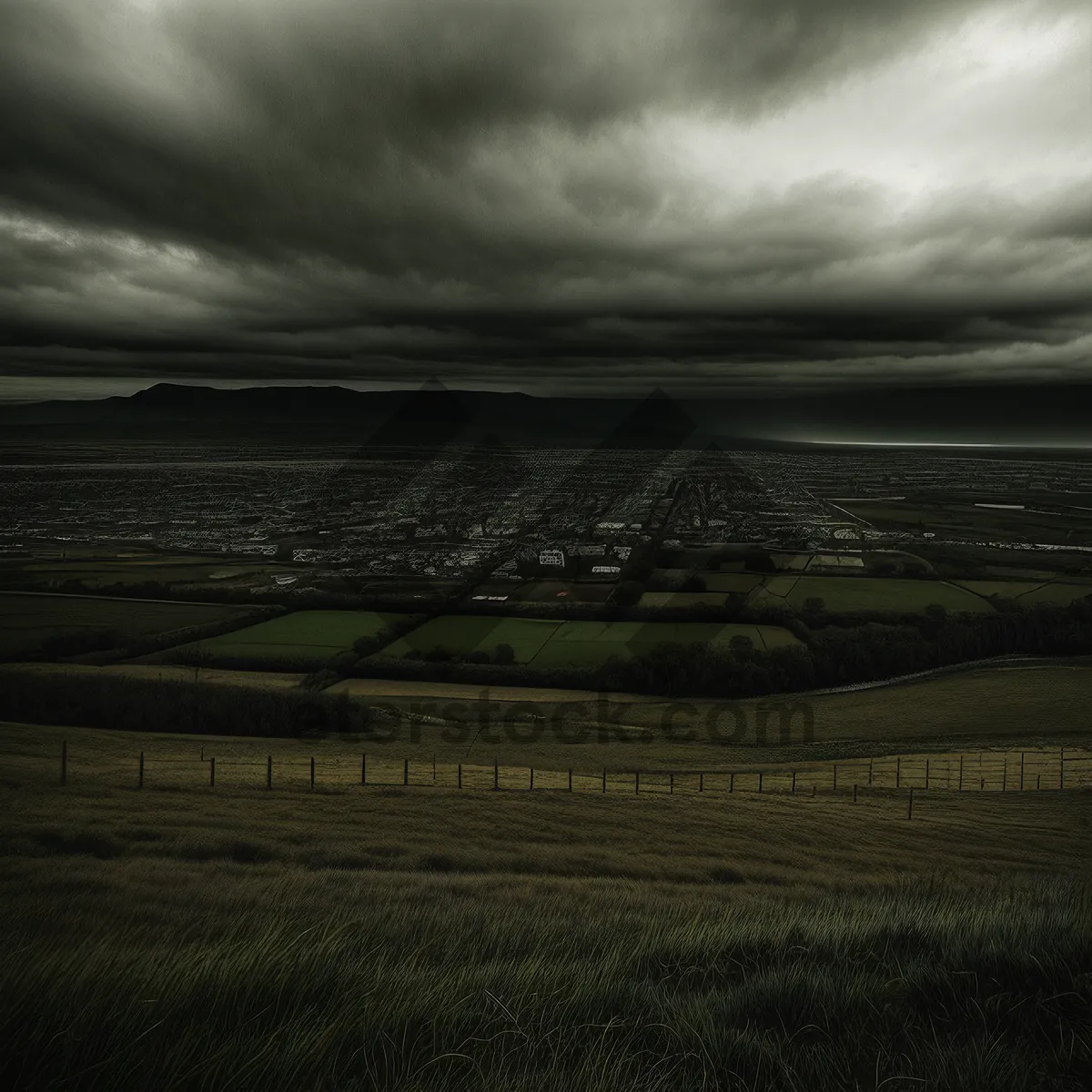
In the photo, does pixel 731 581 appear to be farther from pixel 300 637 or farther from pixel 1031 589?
pixel 300 637

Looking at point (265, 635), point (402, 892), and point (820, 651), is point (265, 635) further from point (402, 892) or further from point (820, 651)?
point (402, 892)

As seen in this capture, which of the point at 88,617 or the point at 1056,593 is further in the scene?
the point at 1056,593

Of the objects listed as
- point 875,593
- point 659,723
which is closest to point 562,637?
point 659,723

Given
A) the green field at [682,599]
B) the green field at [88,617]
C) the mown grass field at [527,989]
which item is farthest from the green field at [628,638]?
the mown grass field at [527,989]

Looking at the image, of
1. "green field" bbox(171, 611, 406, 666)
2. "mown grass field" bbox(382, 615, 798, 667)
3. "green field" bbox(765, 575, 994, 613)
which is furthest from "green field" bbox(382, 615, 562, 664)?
"green field" bbox(765, 575, 994, 613)

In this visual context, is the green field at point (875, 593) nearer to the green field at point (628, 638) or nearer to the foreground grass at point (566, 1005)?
the green field at point (628, 638)

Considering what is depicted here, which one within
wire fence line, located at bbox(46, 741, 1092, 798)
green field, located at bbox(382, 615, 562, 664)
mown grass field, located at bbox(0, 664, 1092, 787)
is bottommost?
mown grass field, located at bbox(0, 664, 1092, 787)

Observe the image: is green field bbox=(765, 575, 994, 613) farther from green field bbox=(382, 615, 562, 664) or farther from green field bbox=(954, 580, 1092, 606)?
green field bbox=(382, 615, 562, 664)
